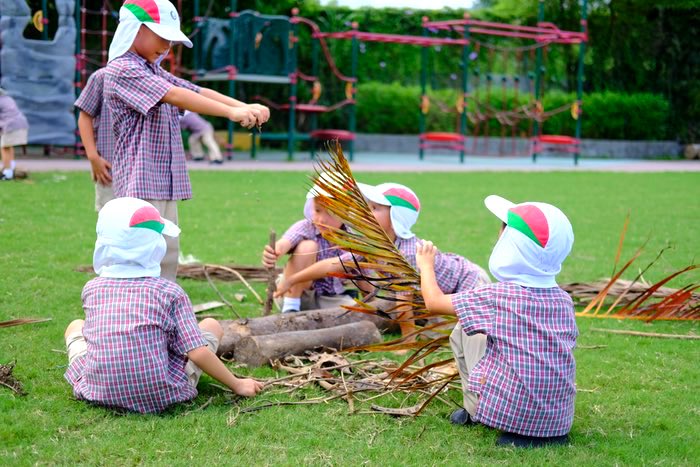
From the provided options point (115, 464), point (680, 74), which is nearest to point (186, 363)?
point (115, 464)

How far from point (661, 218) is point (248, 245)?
4891 millimetres

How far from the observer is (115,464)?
3.23 meters

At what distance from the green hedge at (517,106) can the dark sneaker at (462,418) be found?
18.1m

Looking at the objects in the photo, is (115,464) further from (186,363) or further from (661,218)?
(661,218)

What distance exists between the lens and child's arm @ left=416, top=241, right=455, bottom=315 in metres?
3.76

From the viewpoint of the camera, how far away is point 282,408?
3.92 metres

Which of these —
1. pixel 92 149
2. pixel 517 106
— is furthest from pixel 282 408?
pixel 517 106

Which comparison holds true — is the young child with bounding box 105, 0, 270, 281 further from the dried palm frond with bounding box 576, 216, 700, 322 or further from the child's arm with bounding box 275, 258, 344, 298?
the dried palm frond with bounding box 576, 216, 700, 322

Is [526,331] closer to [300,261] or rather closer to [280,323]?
[280,323]

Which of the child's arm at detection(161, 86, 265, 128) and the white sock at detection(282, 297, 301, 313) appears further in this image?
the white sock at detection(282, 297, 301, 313)

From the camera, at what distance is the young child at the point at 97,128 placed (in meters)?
5.36

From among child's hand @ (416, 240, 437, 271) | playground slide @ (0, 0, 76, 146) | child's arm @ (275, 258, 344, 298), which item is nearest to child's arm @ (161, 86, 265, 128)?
child's hand @ (416, 240, 437, 271)

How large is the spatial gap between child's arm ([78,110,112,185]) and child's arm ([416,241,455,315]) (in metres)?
2.29

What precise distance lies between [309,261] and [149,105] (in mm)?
1511
